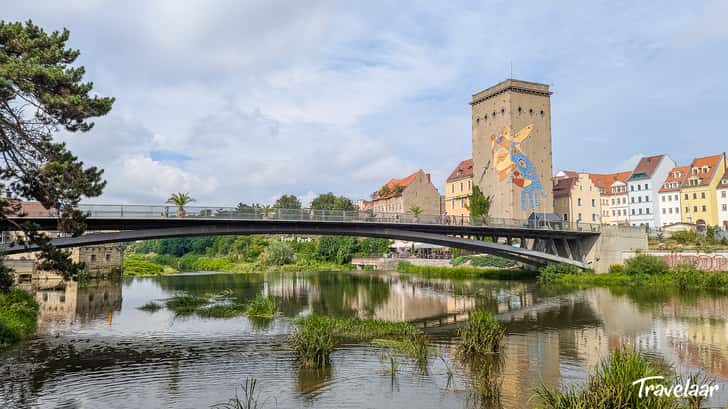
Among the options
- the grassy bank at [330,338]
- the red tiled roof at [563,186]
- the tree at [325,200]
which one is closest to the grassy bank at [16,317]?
the grassy bank at [330,338]

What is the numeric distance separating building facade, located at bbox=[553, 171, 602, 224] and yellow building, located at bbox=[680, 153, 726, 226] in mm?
10936

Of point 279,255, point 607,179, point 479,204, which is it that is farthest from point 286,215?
point 607,179

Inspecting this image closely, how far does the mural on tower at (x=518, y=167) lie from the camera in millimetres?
63216

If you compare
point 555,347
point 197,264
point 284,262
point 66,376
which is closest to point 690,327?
point 555,347

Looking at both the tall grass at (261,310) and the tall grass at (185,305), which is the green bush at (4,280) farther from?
the tall grass at (185,305)

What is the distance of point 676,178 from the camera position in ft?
239

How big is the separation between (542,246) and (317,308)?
98.7ft

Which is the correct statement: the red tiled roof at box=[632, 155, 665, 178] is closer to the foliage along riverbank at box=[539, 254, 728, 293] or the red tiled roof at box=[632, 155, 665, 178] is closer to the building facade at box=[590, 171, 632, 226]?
the building facade at box=[590, 171, 632, 226]

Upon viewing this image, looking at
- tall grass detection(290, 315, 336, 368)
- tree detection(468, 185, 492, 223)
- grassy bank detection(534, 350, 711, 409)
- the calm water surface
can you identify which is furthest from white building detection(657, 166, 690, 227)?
grassy bank detection(534, 350, 711, 409)

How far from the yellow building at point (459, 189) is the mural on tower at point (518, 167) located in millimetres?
9831

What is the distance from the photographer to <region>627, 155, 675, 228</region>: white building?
74562 millimetres

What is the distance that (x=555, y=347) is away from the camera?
62.3 ft

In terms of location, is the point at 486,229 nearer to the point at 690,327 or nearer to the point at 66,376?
the point at 690,327

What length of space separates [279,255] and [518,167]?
3998cm
